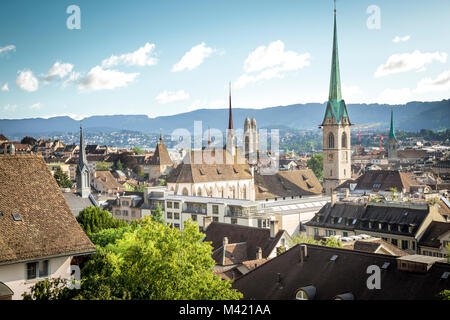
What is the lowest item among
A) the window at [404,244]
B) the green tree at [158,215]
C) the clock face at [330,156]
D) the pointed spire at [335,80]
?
the window at [404,244]

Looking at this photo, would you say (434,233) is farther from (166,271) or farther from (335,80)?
(335,80)

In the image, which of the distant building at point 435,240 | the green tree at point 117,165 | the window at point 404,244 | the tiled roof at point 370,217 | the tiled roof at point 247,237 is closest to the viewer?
the tiled roof at point 247,237

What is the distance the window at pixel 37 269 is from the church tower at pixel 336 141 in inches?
3030

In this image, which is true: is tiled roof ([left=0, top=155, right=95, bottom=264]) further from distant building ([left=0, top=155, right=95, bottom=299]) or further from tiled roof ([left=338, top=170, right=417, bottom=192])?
tiled roof ([left=338, top=170, right=417, bottom=192])

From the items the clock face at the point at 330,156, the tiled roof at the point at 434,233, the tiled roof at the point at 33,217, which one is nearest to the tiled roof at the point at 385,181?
the clock face at the point at 330,156

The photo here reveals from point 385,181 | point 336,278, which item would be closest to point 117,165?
point 385,181

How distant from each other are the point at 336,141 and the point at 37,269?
264 feet

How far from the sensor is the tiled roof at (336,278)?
19.4 metres

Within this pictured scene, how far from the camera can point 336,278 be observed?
2191 cm

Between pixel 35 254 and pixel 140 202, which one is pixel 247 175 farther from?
pixel 35 254

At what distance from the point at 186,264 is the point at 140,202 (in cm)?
5390

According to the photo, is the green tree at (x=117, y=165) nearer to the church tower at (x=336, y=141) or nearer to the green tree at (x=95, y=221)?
the church tower at (x=336, y=141)

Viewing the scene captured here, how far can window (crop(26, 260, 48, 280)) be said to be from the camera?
16719mm
